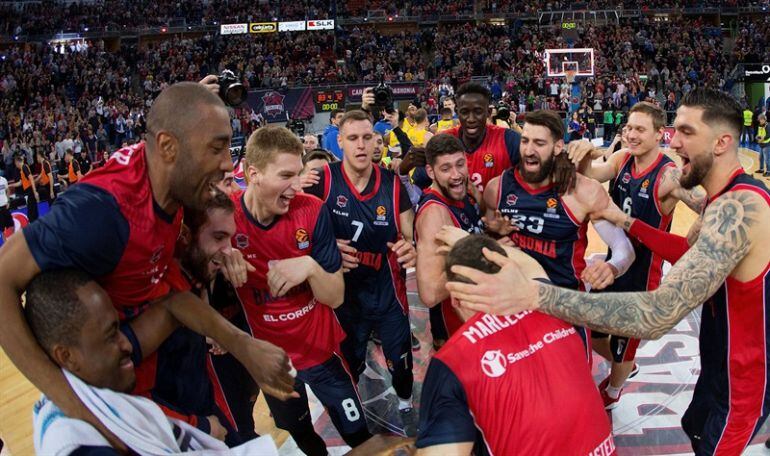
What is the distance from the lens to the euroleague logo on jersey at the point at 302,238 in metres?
4.08

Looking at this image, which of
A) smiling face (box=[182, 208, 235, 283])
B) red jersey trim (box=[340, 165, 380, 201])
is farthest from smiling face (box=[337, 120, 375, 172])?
smiling face (box=[182, 208, 235, 283])

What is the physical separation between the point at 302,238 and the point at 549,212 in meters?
1.84

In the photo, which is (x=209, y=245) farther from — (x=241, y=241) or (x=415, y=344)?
(x=415, y=344)

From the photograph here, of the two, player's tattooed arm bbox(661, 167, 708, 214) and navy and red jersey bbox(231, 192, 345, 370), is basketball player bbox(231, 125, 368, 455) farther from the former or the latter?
player's tattooed arm bbox(661, 167, 708, 214)

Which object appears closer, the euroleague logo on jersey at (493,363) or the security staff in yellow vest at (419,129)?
the euroleague logo on jersey at (493,363)

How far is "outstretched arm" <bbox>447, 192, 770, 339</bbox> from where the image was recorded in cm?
257

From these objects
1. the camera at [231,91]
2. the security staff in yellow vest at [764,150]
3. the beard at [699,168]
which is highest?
the camera at [231,91]

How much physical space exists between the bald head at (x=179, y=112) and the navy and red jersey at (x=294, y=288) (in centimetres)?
164

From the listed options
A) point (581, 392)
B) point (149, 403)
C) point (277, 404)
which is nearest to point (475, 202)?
point (277, 404)

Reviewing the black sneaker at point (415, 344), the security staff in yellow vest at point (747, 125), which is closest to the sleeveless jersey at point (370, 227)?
the black sneaker at point (415, 344)

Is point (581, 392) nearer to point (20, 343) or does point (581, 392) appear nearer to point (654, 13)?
point (20, 343)

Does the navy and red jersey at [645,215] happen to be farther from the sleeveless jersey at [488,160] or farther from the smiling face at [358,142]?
the smiling face at [358,142]

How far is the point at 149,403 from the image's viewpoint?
219cm

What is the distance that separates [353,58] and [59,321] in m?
33.2
